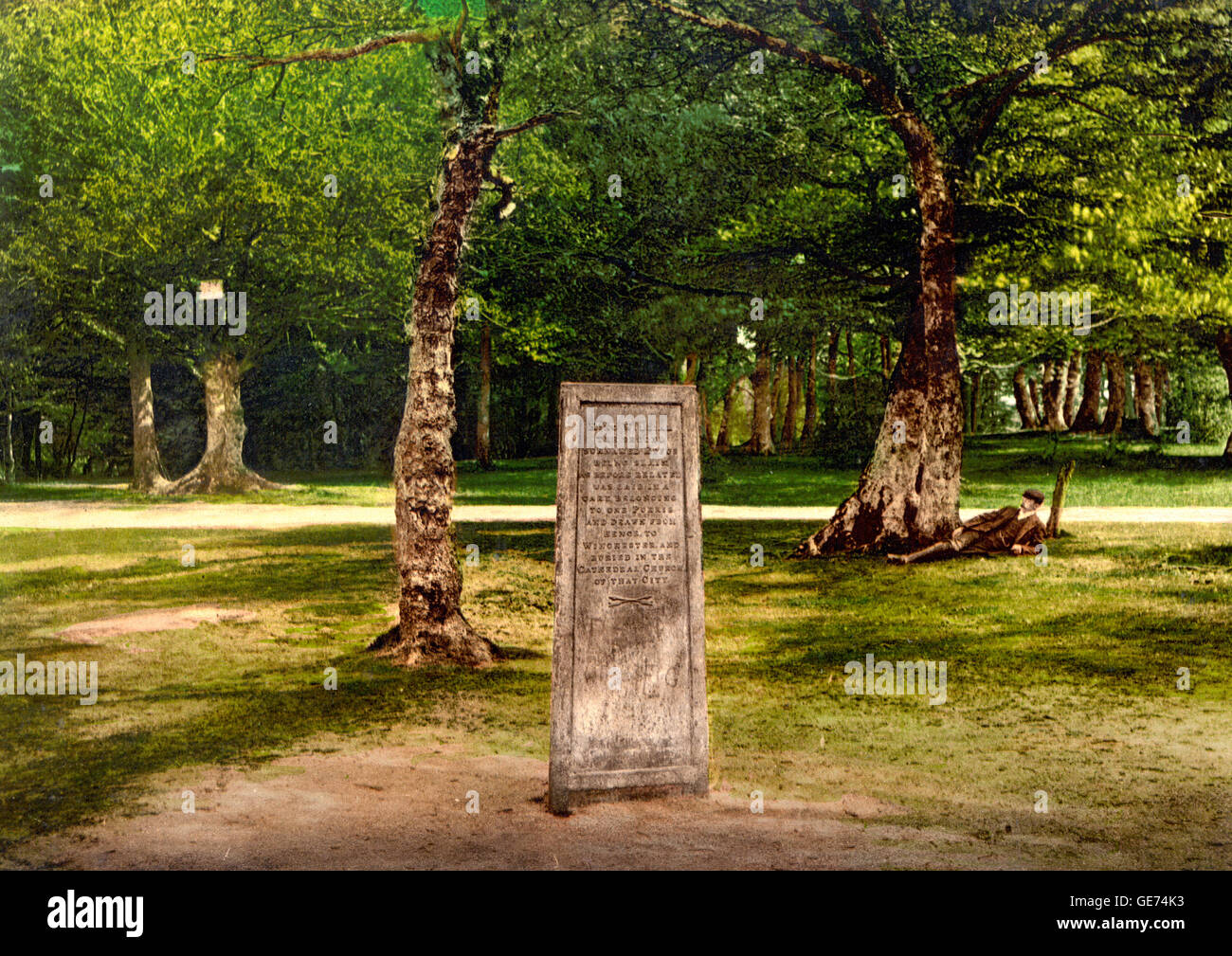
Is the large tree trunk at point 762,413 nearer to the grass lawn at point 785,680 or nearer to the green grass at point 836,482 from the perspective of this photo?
the green grass at point 836,482

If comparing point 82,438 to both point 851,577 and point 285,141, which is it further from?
point 851,577

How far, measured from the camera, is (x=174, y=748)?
8.70 meters

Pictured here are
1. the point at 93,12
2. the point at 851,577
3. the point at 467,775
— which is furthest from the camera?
the point at 851,577

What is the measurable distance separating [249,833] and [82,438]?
3193 centimetres

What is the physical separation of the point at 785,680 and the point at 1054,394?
31.3 meters

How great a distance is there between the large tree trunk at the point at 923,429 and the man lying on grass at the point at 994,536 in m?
0.36

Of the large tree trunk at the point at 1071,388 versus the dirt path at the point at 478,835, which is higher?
Result: the large tree trunk at the point at 1071,388

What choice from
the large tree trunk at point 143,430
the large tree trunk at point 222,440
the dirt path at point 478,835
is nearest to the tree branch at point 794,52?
the dirt path at point 478,835

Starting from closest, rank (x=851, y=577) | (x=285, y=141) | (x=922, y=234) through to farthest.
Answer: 1. (x=851, y=577)
2. (x=922, y=234)
3. (x=285, y=141)

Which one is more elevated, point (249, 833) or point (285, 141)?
point (285, 141)

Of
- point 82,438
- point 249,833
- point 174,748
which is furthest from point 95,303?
point 249,833

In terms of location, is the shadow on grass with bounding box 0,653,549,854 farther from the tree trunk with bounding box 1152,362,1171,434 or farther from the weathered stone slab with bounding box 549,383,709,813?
the tree trunk with bounding box 1152,362,1171,434

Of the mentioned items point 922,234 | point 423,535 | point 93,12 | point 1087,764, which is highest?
point 93,12

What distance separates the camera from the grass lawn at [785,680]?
7.65 m
